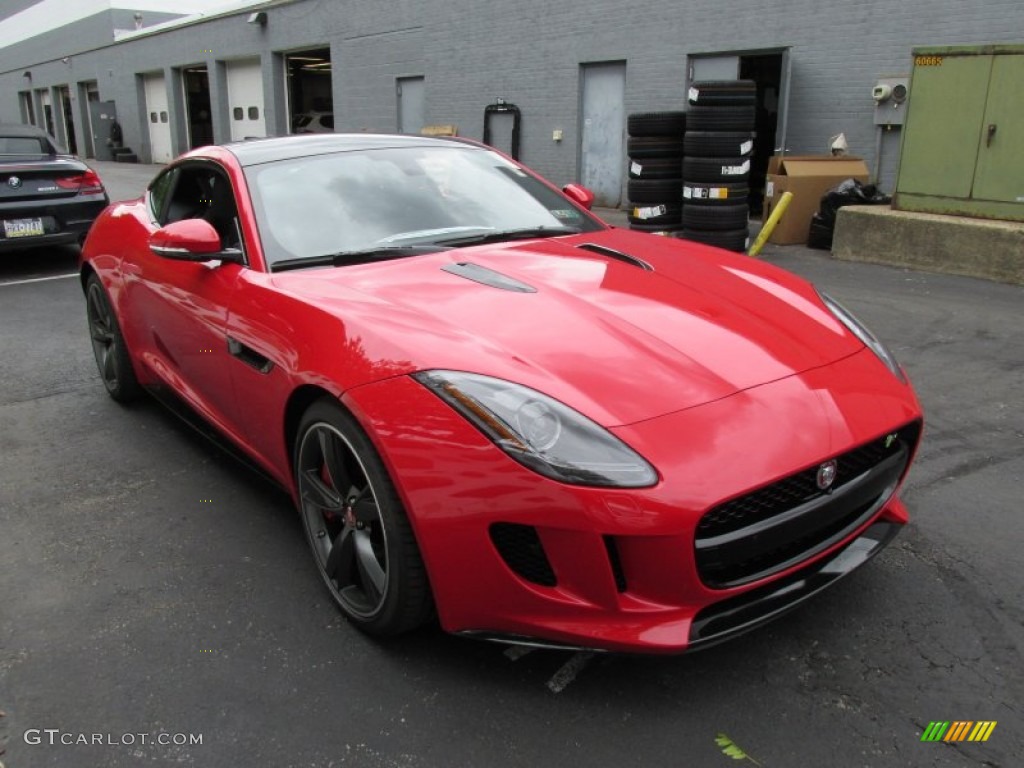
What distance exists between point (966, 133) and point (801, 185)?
6.78ft

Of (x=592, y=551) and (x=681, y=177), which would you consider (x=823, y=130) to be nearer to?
(x=681, y=177)

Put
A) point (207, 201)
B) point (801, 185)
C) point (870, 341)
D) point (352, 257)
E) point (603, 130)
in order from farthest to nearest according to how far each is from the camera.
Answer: point (603, 130)
point (801, 185)
point (207, 201)
point (352, 257)
point (870, 341)

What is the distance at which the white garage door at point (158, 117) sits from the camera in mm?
28062

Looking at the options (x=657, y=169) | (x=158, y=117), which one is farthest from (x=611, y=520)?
(x=158, y=117)

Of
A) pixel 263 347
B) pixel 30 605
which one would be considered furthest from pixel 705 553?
pixel 30 605

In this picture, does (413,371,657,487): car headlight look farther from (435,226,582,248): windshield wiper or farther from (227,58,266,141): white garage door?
(227,58,266,141): white garage door

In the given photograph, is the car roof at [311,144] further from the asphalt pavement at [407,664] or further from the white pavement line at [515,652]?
the white pavement line at [515,652]

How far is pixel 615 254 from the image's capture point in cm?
318

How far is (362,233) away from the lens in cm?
314

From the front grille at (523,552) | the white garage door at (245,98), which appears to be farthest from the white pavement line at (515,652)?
the white garage door at (245,98)

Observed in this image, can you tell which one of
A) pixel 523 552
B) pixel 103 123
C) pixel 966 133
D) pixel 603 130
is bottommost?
pixel 523 552

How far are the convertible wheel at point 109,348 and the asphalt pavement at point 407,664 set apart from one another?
929 mm

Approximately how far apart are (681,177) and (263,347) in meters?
7.79

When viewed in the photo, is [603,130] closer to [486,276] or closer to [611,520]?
[486,276]
